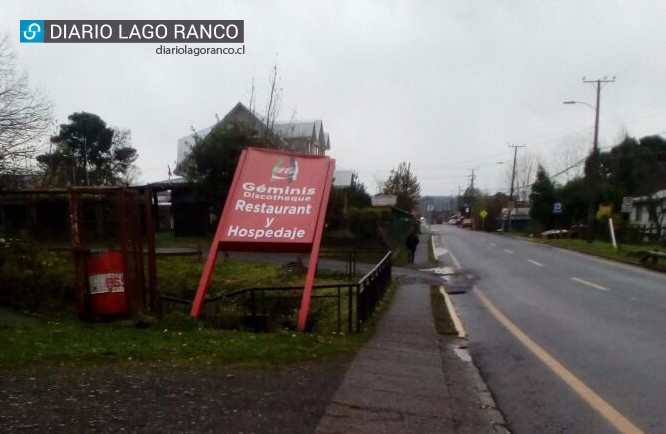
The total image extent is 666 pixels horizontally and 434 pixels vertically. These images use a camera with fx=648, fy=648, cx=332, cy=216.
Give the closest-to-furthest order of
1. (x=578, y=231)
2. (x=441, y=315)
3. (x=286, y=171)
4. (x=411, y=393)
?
(x=411, y=393) < (x=286, y=171) < (x=441, y=315) < (x=578, y=231)

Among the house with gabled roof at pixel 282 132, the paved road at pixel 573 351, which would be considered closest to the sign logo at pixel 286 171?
the paved road at pixel 573 351

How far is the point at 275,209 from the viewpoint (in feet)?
35.5

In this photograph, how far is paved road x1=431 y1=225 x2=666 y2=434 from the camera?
Result: 20.0ft

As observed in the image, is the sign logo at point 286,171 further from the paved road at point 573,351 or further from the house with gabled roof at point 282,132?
the house with gabled roof at point 282,132

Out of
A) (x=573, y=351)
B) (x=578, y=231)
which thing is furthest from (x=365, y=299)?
(x=578, y=231)

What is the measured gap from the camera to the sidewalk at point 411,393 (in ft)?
17.9

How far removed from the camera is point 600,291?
55.3 feet

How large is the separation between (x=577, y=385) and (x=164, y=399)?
446 centimetres

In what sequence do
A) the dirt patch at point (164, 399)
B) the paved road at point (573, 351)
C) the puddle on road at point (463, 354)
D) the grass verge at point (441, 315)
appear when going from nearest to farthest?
the dirt patch at point (164, 399) → the paved road at point (573, 351) → the puddle on road at point (463, 354) → the grass verge at point (441, 315)

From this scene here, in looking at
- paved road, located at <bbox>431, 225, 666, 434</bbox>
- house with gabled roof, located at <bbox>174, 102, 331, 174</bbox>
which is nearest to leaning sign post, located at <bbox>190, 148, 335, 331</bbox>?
paved road, located at <bbox>431, 225, 666, 434</bbox>

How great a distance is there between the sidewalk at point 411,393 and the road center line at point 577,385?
38.2 inches

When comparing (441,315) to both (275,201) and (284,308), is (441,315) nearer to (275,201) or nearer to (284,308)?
(284,308)

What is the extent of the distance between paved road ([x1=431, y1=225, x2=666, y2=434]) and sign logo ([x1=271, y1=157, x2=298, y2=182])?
410cm

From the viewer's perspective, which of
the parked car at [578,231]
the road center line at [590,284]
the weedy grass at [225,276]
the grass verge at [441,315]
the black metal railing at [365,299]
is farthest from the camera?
the parked car at [578,231]
